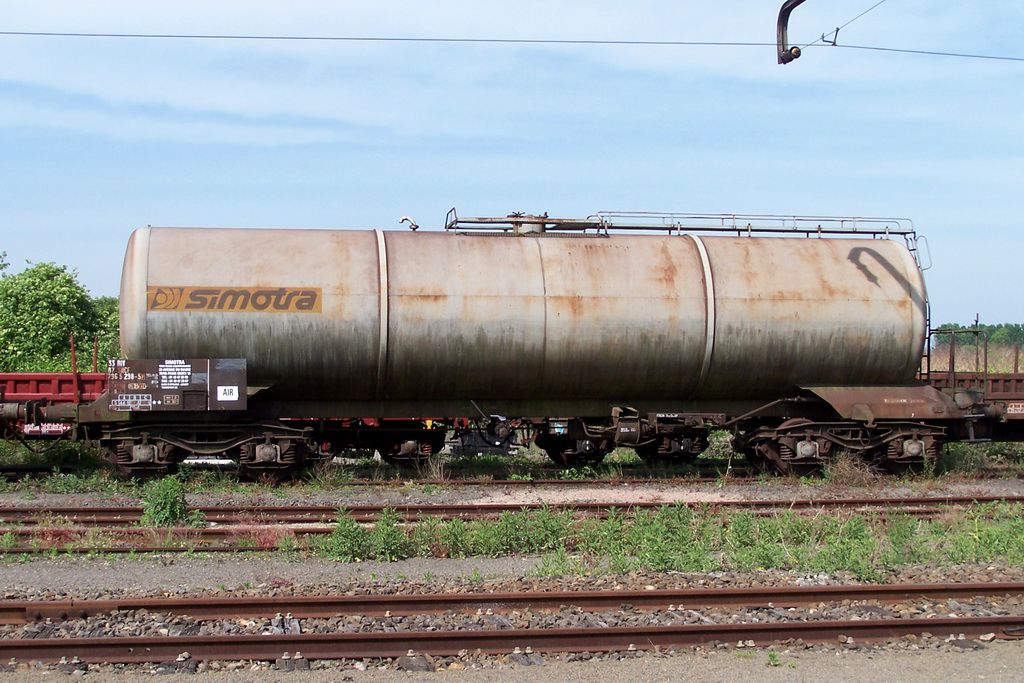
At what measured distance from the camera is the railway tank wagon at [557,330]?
14.3 m

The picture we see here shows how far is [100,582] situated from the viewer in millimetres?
8883

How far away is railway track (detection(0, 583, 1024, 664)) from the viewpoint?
6.97 metres

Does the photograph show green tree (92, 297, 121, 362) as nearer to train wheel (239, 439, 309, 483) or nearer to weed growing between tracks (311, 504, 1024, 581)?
train wheel (239, 439, 309, 483)

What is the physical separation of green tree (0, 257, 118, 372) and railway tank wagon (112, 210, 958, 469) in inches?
855

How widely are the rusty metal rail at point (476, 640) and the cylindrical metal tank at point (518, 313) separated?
7.68 meters

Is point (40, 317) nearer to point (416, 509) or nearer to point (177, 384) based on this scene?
point (177, 384)

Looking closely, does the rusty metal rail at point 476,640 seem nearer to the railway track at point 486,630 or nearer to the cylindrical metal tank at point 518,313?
the railway track at point 486,630

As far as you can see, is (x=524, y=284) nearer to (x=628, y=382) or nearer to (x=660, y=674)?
(x=628, y=382)

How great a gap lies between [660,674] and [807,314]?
9.58 meters

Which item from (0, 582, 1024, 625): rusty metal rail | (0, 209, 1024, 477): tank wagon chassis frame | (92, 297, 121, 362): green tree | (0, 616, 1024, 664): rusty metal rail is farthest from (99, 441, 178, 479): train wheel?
(92, 297, 121, 362): green tree

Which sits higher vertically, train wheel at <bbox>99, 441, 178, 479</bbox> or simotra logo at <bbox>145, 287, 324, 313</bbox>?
simotra logo at <bbox>145, 287, 324, 313</bbox>

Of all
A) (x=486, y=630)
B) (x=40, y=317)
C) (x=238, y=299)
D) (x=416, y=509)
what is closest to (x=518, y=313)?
(x=416, y=509)

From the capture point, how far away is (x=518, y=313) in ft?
48.2

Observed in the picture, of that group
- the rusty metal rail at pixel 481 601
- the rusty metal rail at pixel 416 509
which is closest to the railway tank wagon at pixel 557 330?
the rusty metal rail at pixel 416 509
